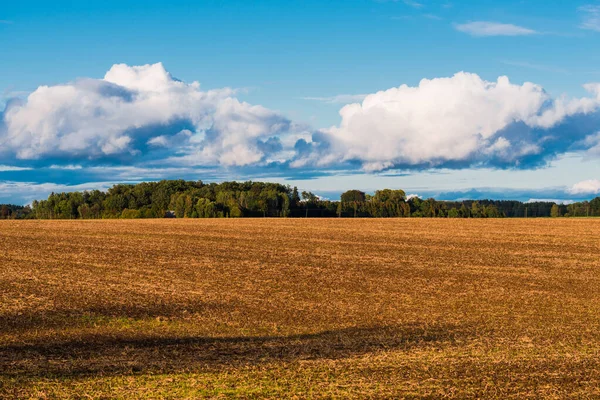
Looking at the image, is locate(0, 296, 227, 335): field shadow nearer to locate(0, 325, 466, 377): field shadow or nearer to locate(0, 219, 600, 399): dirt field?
locate(0, 219, 600, 399): dirt field

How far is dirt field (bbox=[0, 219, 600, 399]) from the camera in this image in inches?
458

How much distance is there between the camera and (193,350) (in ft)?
49.0

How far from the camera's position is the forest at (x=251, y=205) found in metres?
97.9

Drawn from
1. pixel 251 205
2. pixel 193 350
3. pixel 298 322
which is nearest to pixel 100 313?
pixel 298 322

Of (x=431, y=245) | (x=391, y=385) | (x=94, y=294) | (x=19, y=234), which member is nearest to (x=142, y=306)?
(x=94, y=294)

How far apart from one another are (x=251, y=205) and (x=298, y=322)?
87.1 meters

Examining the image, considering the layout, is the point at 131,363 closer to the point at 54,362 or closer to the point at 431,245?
the point at 54,362

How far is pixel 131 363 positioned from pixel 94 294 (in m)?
11.0

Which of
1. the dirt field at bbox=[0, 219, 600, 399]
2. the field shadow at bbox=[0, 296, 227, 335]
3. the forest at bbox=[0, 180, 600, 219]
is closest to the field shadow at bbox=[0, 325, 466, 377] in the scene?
the dirt field at bbox=[0, 219, 600, 399]

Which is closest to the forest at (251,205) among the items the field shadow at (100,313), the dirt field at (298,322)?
the dirt field at (298,322)

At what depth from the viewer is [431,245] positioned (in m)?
44.5

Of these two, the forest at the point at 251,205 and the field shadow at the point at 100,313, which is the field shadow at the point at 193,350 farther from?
the forest at the point at 251,205

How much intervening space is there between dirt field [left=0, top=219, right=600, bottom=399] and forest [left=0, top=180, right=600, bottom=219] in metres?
56.9

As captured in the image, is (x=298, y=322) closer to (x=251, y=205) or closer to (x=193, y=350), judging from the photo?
(x=193, y=350)
